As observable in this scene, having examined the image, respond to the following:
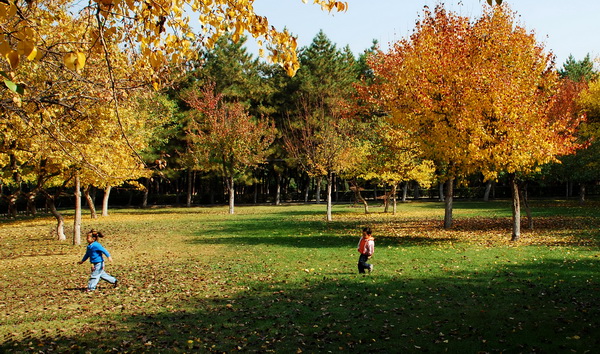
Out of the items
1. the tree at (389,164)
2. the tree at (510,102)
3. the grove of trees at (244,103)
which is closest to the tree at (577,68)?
the grove of trees at (244,103)

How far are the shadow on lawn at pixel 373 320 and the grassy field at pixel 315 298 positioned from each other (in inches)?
1.2

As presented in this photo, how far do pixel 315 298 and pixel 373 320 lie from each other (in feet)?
6.64

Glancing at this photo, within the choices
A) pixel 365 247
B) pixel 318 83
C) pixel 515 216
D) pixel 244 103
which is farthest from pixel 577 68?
pixel 365 247

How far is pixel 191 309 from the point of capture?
9.52 meters

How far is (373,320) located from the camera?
27.2ft

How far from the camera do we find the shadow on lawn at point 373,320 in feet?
23.4

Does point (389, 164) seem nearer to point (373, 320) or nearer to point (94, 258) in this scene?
point (94, 258)

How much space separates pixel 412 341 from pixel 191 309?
4585 mm

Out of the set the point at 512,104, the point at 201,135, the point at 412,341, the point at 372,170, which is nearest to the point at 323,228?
the point at 372,170

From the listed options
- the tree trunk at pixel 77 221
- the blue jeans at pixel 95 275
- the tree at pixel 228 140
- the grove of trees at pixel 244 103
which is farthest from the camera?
the tree at pixel 228 140

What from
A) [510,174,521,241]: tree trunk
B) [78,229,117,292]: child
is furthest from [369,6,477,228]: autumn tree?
[78,229,117,292]: child

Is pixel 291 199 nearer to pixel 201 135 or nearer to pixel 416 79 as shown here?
pixel 201 135

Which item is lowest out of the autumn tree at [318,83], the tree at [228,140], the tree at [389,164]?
the tree at [389,164]

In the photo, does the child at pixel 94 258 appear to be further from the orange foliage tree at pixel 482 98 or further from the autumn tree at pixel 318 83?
the autumn tree at pixel 318 83
